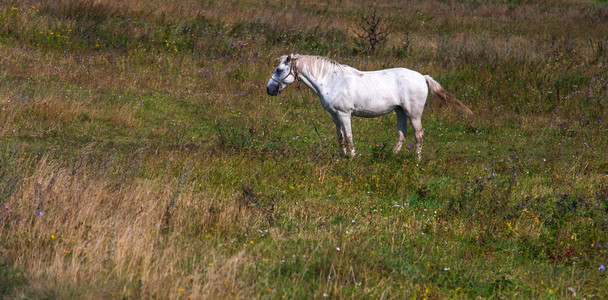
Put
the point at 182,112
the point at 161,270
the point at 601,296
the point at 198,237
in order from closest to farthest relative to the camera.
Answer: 1. the point at 161,270
2. the point at 601,296
3. the point at 198,237
4. the point at 182,112

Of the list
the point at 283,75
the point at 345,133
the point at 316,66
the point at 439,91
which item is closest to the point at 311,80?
the point at 316,66

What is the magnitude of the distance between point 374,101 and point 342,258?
4.61 m

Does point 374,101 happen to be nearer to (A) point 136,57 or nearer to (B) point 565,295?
(B) point 565,295

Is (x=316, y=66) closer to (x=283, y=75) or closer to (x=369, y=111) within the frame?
(x=283, y=75)

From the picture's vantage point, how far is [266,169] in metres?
7.69

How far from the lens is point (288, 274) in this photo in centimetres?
477

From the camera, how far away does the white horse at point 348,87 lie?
29.5 feet

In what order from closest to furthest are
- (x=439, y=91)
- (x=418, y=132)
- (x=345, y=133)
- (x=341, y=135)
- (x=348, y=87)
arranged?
(x=348, y=87), (x=345, y=133), (x=341, y=135), (x=418, y=132), (x=439, y=91)

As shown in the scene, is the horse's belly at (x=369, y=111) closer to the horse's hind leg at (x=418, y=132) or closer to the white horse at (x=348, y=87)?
the white horse at (x=348, y=87)

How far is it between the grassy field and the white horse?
2.19 feet

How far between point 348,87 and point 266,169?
7.23 ft

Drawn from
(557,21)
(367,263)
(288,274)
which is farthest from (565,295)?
(557,21)

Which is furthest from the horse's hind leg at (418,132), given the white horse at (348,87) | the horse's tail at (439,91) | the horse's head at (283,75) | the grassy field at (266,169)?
the horse's head at (283,75)

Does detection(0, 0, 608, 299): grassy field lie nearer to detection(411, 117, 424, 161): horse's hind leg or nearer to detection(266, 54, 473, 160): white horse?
detection(411, 117, 424, 161): horse's hind leg
